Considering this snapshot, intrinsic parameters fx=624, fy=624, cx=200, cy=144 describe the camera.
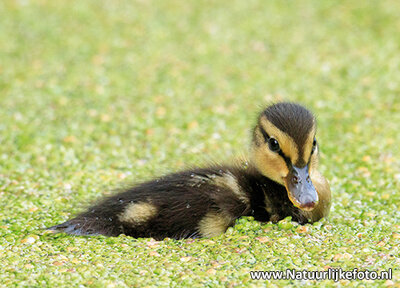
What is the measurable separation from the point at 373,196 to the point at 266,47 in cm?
309

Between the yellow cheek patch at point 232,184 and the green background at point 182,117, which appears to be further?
the yellow cheek patch at point 232,184

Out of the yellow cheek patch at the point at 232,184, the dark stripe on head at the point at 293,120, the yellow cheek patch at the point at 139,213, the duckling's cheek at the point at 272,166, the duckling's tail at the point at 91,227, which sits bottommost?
the duckling's tail at the point at 91,227

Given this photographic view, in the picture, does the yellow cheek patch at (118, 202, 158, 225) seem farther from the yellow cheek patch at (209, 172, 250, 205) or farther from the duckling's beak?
the duckling's beak

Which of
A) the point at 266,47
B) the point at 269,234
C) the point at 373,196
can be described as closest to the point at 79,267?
the point at 269,234

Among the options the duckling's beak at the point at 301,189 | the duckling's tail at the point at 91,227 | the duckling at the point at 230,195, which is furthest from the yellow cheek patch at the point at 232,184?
the duckling's tail at the point at 91,227

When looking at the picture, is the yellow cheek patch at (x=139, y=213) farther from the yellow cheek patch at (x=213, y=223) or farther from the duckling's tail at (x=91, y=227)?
the yellow cheek patch at (x=213, y=223)

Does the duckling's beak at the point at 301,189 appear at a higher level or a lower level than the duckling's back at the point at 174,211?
higher

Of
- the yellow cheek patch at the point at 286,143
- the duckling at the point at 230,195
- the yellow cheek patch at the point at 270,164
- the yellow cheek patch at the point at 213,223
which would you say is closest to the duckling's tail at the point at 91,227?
the duckling at the point at 230,195

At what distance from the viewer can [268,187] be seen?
9.95 feet

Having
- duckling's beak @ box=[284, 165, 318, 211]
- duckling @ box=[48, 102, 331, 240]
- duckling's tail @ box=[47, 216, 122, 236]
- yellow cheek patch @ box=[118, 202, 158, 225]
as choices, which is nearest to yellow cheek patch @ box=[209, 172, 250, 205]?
duckling @ box=[48, 102, 331, 240]

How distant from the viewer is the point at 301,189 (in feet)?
9.20

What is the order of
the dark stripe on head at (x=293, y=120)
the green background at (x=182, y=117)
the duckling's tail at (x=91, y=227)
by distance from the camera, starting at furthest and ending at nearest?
the duckling's tail at (x=91, y=227) → the dark stripe on head at (x=293, y=120) → the green background at (x=182, y=117)

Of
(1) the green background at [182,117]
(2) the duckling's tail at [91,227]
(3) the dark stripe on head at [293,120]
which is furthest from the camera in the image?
(2) the duckling's tail at [91,227]

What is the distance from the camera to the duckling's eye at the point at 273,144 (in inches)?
116
